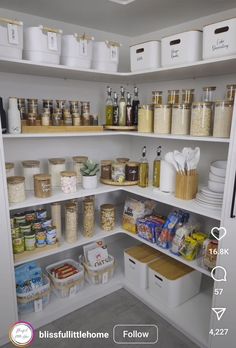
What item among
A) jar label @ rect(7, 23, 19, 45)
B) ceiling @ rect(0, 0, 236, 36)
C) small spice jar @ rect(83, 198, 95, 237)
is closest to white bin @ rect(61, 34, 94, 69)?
ceiling @ rect(0, 0, 236, 36)

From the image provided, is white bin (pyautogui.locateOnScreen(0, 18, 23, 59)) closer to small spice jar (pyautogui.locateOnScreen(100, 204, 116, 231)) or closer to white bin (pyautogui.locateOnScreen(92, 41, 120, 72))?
white bin (pyautogui.locateOnScreen(92, 41, 120, 72))

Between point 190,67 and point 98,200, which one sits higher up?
point 190,67

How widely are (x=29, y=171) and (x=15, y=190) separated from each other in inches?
9.9

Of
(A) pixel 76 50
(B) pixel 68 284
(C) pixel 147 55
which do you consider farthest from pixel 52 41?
(B) pixel 68 284

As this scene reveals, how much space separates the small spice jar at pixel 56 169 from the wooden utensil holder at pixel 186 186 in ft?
2.76

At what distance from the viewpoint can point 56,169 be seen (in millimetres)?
1938

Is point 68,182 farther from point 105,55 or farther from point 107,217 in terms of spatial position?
point 105,55

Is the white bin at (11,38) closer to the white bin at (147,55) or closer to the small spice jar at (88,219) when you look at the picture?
the white bin at (147,55)

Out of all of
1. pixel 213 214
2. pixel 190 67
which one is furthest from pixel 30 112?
pixel 213 214

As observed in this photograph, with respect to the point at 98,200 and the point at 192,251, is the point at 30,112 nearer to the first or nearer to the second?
the point at 98,200

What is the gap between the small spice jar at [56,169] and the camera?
6.34ft

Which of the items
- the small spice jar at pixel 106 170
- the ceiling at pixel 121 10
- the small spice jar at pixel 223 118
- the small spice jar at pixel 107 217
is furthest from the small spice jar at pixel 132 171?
the ceiling at pixel 121 10

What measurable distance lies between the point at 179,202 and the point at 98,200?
97cm

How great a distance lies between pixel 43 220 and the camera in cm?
183
